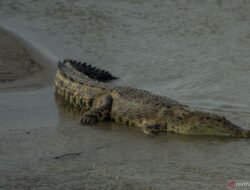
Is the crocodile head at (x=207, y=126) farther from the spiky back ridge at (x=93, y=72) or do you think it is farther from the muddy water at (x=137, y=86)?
the spiky back ridge at (x=93, y=72)

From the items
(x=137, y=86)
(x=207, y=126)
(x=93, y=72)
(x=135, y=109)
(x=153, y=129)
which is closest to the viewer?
(x=207, y=126)

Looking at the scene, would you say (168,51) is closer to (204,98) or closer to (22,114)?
(204,98)

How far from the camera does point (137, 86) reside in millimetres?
8539

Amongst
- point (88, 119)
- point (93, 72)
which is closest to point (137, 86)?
point (93, 72)

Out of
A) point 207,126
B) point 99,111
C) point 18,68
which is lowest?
point 18,68

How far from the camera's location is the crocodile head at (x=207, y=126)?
639 centimetres

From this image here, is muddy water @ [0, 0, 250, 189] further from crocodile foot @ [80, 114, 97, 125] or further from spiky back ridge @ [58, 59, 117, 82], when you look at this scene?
spiky back ridge @ [58, 59, 117, 82]

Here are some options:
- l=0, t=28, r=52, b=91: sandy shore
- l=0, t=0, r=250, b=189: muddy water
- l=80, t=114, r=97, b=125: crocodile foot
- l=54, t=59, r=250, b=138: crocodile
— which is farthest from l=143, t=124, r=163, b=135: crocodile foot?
l=0, t=28, r=52, b=91: sandy shore

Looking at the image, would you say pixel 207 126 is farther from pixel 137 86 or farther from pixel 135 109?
pixel 137 86

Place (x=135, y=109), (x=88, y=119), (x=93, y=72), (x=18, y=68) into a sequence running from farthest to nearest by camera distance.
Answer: (x=18, y=68)
(x=93, y=72)
(x=135, y=109)
(x=88, y=119)

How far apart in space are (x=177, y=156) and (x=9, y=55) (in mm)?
4922

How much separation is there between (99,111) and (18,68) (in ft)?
8.37

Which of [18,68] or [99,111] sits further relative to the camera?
[18,68]

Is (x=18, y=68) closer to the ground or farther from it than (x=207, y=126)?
closer to the ground
